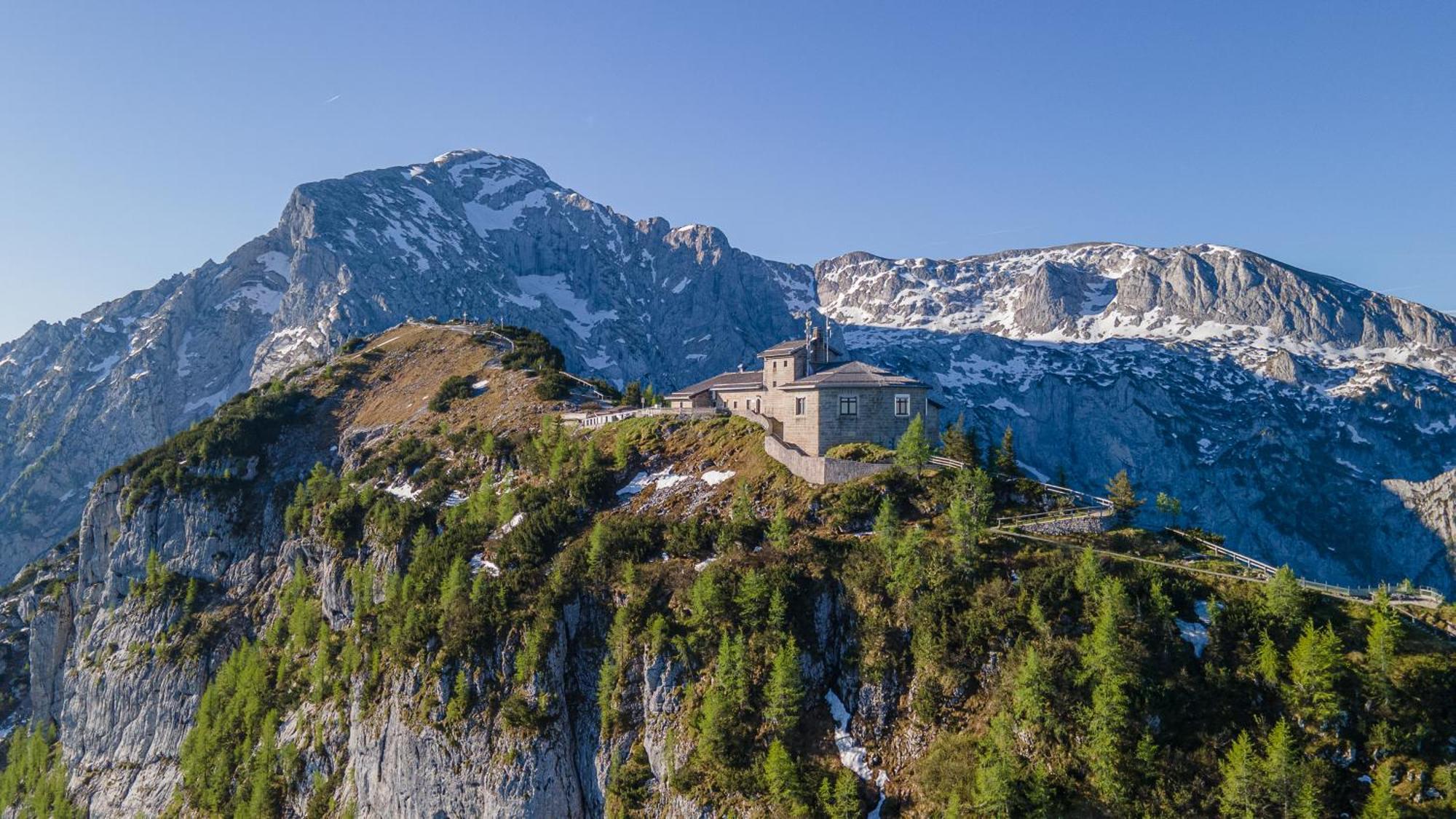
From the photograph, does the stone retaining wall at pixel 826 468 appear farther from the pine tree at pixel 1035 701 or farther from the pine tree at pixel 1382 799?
the pine tree at pixel 1382 799

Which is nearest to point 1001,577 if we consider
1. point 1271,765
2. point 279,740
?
point 1271,765

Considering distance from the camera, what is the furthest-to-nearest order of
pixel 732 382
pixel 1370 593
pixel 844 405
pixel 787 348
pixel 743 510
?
pixel 732 382 → pixel 787 348 → pixel 844 405 → pixel 743 510 → pixel 1370 593

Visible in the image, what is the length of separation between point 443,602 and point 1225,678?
64.0 m

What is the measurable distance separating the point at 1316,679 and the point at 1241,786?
745 centimetres

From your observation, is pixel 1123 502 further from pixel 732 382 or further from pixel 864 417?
pixel 732 382

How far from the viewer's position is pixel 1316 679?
1638 inches

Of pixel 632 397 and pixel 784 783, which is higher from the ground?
pixel 632 397

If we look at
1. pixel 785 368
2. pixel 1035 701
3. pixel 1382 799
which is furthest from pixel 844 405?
pixel 1382 799

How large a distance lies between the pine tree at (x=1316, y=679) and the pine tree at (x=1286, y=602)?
86.3 inches

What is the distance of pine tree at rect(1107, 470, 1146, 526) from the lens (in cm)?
5762

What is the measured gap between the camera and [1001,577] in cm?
5388

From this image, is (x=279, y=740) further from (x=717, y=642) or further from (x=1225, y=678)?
(x=1225, y=678)

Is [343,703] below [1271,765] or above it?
below

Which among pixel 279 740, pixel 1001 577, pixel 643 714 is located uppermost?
pixel 1001 577
